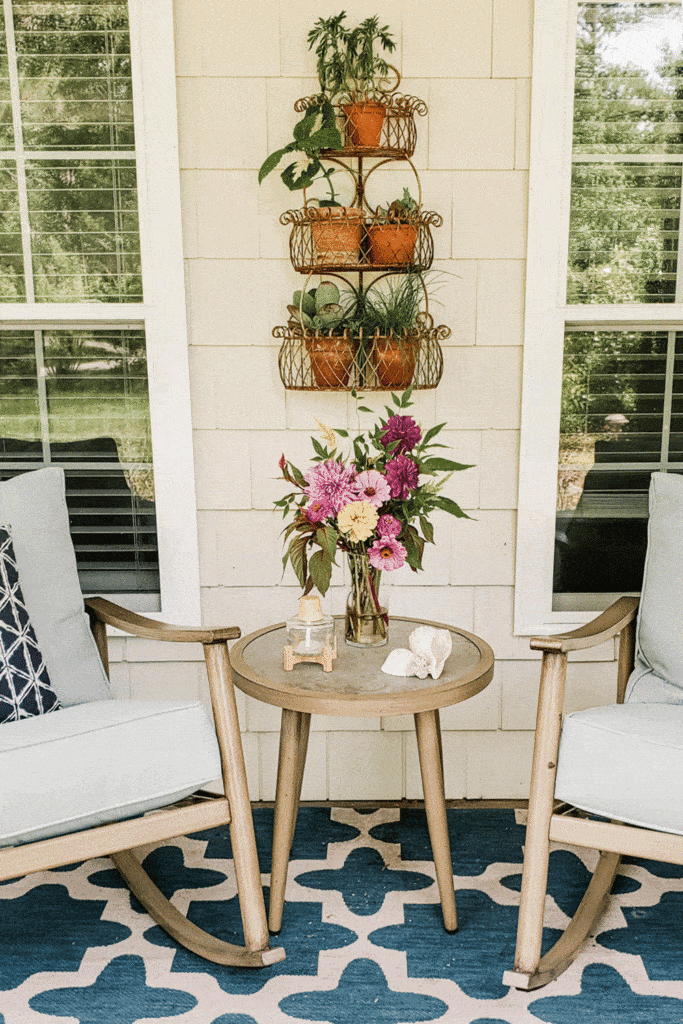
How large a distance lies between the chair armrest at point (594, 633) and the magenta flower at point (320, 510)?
49cm

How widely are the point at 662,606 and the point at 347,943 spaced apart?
1008 mm

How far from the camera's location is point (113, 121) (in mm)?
2258

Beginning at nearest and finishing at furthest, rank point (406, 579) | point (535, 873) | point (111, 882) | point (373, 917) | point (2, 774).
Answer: point (2, 774), point (535, 873), point (373, 917), point (111, 882), point (406, 579)

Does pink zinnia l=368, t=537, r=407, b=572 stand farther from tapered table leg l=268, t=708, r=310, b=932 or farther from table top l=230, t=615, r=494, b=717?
tapered table leg l=268, t=708, r=310, b=932

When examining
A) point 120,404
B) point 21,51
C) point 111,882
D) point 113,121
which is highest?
point 21,51

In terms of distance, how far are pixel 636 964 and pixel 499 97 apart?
204cm

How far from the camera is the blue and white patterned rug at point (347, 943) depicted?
5.50 feet

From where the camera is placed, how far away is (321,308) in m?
2.20

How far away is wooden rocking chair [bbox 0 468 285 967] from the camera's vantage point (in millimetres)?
1580

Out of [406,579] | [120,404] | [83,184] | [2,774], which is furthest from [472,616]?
[83,184]

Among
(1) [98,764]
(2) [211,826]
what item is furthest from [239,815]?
(1) [98,764]

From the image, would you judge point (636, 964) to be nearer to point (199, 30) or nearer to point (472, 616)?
point (472, 616)

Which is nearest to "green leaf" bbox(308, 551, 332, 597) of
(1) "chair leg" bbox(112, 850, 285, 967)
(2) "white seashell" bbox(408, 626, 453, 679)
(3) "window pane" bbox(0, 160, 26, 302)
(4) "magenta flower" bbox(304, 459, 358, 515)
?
(4) "magenta flower" bbox(304, 459, 358, 515)

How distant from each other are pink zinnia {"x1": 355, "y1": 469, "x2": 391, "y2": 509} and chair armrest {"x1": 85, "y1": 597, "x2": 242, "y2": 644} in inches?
15.0
